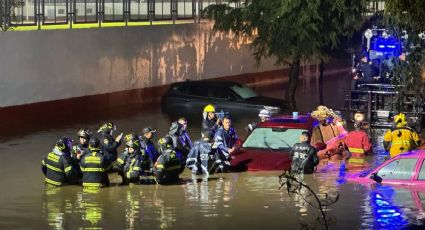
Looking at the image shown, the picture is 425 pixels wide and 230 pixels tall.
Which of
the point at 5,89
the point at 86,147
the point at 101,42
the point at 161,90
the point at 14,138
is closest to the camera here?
the point at 86,147

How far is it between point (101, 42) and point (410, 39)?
1295 cm

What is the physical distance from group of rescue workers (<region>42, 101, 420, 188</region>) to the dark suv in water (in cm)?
921

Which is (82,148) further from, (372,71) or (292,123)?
(372,71)

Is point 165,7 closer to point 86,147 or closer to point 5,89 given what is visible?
Answer: point 5,89

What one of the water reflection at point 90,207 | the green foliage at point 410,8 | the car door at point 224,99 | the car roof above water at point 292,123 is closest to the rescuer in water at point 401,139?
the car roof above water at point 292,123

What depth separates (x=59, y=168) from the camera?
65.6 feet

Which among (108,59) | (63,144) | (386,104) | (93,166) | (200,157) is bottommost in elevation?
(386,104)

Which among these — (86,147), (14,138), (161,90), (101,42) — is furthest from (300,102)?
(86,147)

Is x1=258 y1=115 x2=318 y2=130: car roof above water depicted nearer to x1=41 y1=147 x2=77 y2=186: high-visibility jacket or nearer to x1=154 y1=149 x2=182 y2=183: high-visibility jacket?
x1=154 y1=149 x2=182 y2=183: high-visibility jacket

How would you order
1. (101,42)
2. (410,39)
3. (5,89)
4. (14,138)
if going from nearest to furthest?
(410,39) < (14,138) < (5,89) < (101,42)

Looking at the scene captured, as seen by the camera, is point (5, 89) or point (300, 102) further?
point (300, 102)

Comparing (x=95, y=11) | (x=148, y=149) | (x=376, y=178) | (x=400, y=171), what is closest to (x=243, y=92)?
(x=95, y=11)

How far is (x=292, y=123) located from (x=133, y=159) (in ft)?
13.5

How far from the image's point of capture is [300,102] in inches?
1624
